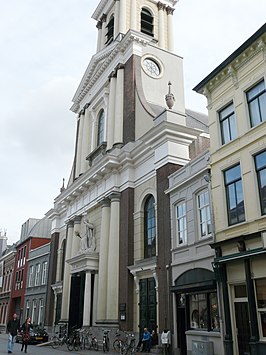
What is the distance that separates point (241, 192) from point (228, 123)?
321 cm

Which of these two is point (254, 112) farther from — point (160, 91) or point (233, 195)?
point (160, 91)

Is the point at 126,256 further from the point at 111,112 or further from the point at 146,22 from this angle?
the point at 146,22

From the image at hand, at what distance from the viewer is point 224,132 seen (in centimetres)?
1628

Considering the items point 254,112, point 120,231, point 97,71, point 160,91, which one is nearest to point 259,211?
point 254,112

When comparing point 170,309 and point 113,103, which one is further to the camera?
point 113,103

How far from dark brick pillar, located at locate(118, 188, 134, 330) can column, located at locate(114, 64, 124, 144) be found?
4526 millimetres

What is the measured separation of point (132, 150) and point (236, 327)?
13.4 m

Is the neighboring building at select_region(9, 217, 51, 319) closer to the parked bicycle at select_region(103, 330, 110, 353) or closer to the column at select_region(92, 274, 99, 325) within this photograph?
the column at select_region(92, 274, 99, 325)

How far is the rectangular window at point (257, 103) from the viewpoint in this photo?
14117 millimetres

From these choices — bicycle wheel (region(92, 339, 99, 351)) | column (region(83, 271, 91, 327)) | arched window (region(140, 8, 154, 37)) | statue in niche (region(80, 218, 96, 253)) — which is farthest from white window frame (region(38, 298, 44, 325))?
arched window (region(140, 8, 154, 37))

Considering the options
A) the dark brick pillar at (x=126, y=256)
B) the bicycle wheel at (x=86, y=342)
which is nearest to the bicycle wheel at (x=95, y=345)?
the bicycle wheel at (x=86, y=342)

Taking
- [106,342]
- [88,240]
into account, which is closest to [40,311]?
[88,240]

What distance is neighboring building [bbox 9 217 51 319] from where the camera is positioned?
148 ft

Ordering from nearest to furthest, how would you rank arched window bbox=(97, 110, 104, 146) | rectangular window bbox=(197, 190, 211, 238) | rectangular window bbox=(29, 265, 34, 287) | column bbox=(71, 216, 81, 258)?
Answer: rectangular window bbox=(197, 190, 211, 238)
column bbox=(71, 216, 81, 258)
arched window bbox=(97, 110, 104, 146)
rectangular window bbox=(29, 265, 34, 287)
